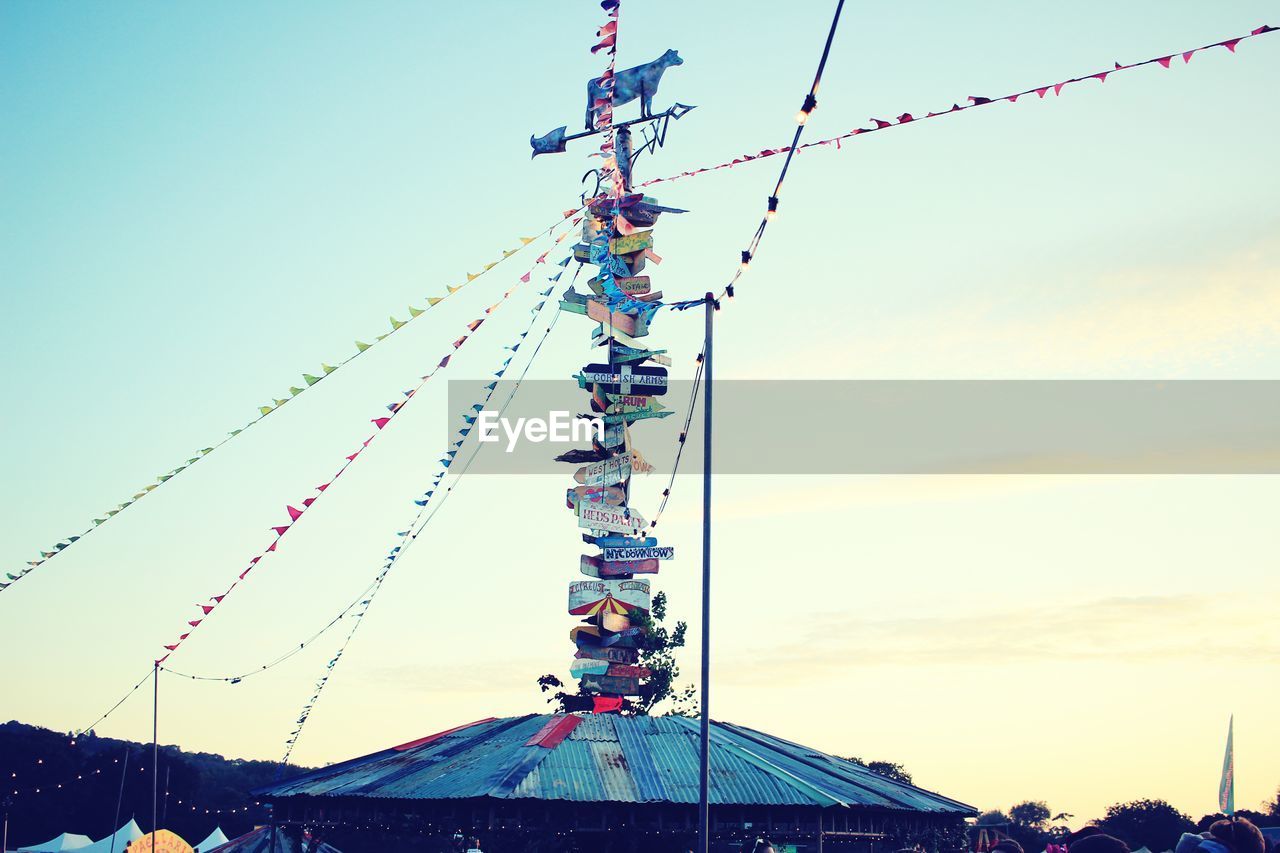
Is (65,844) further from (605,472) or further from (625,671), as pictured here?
(605,472)

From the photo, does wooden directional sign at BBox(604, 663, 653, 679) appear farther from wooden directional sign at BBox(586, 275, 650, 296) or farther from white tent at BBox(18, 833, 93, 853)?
white tent at BBox(18, 833, 93, 853)

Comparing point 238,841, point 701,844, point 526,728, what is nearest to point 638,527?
point 526,728

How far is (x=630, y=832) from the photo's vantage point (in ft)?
76.8

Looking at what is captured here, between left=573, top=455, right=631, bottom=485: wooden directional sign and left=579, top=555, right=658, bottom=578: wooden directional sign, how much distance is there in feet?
5.22

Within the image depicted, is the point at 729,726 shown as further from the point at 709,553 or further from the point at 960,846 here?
the point at 709,553

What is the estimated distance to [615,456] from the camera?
2511 cm

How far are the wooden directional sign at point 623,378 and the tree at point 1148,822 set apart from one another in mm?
45035

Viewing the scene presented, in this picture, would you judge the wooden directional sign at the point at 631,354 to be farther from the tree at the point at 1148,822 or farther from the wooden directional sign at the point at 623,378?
the tree at the point at 1148,822

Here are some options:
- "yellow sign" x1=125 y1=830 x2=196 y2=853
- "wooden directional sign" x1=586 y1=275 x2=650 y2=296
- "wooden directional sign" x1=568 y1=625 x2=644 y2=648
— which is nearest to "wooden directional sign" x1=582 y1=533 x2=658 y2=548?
"wooden directional sign" x1=568 y1=625 x2=644 y2=648

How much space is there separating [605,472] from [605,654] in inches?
140

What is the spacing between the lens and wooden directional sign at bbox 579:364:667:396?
986 inches

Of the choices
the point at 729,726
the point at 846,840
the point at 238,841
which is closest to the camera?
the point at 846,840

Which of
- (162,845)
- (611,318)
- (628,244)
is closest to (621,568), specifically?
(611,318)

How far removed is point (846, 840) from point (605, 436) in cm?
906
